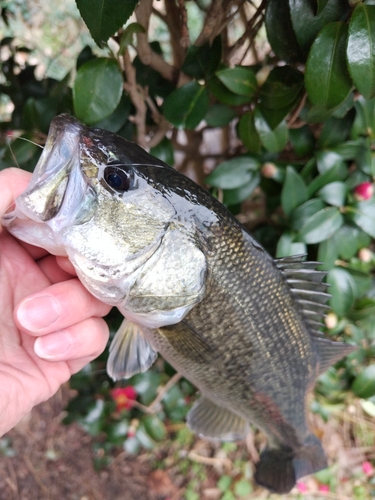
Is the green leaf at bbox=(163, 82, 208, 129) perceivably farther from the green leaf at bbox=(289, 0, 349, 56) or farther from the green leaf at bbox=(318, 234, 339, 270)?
the green leaf at bbox=(318, 234, 339, 270)

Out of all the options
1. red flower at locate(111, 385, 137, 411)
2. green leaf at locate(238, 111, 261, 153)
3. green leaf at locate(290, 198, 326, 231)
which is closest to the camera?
green leaf at locate(238, 111, 261, 153)

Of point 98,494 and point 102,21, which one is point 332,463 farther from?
point 102,21

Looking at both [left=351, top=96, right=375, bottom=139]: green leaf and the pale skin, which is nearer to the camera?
the pale skin

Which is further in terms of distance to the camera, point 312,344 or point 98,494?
point 98,494

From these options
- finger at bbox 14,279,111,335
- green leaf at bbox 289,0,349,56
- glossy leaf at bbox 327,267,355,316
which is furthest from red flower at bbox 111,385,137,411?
green leaf at bbox 289,0,349,56

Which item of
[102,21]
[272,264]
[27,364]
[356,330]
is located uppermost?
[102,21]

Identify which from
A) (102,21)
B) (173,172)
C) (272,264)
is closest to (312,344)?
(272,264)

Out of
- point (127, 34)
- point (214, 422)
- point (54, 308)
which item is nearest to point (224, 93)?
point (127, 34)
